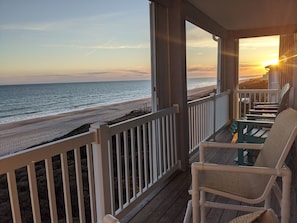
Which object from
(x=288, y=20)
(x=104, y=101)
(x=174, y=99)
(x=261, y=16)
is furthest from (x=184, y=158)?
(x=288, y=20)

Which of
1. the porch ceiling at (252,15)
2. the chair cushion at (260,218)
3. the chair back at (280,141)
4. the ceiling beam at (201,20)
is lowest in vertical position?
the chair back at (280,141)

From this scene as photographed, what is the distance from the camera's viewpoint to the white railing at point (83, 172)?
147 centimetres

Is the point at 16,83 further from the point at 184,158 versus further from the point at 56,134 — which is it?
the point at 184,158

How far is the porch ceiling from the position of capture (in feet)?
12.9

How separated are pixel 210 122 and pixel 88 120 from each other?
3.49 m

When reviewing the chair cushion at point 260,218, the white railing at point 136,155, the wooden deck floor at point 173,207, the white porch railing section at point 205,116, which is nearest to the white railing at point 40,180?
the white railing at point 136,155

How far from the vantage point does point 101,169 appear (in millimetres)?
1929

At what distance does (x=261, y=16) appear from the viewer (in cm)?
479

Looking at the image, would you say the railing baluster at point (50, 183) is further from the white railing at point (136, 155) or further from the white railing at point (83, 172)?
the white railing at point (136, 155)

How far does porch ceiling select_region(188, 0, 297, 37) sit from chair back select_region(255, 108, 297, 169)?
2445 millimetres

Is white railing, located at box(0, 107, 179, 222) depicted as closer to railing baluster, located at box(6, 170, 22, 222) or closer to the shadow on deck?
railing baluster, located at box(6, 170, 22, 222)

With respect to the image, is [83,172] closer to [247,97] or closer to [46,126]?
[46,126]

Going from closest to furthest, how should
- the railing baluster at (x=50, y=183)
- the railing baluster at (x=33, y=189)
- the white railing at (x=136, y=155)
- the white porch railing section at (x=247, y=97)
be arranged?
the railing baluster at (x=33, y=189), the railing baluster at (x=50, y=183), the white railing at (x=136, y=155), the white porch railing section at (x=247, y=97)

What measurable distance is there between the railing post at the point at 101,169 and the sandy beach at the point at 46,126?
0.49 feet
